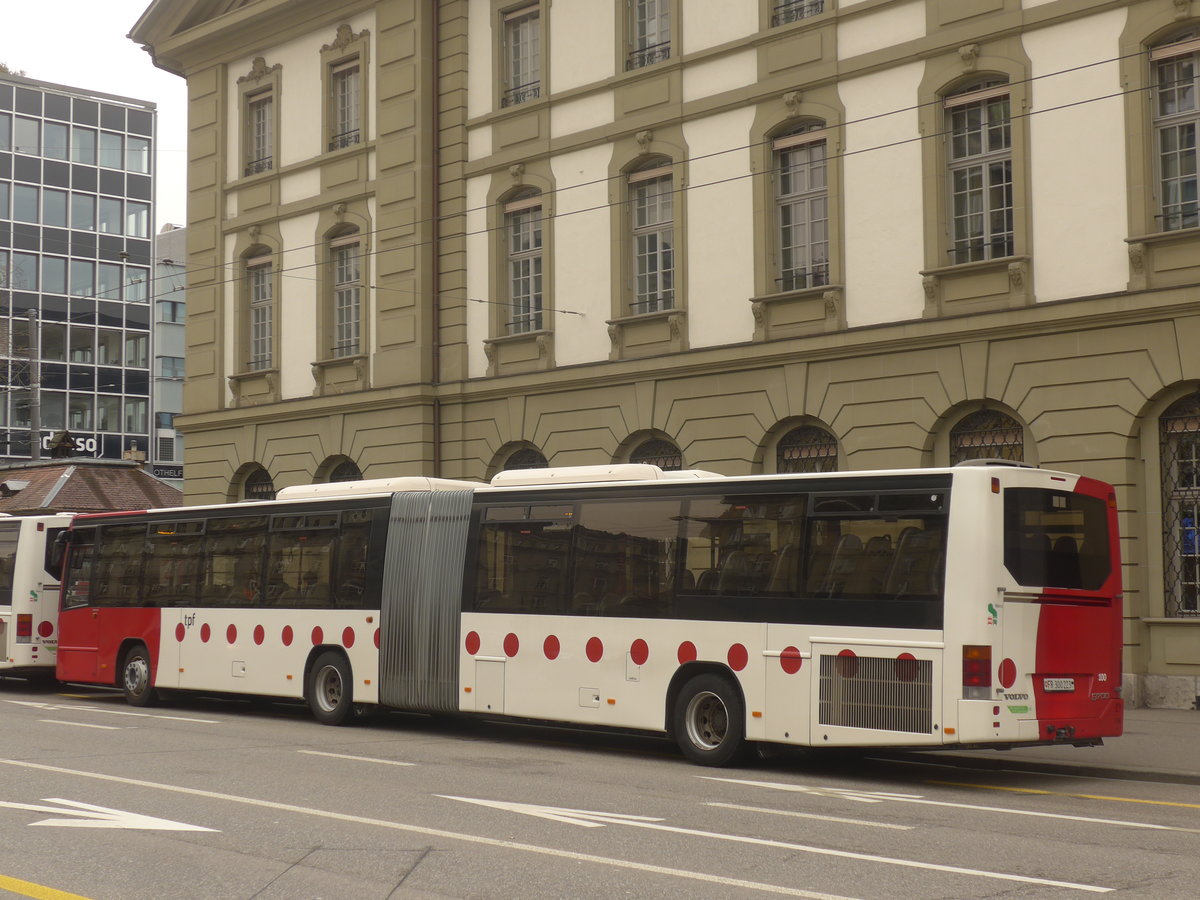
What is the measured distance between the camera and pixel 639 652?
50.1 ft

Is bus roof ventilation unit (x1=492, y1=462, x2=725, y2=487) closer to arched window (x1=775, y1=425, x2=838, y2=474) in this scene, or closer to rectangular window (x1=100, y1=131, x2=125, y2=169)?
arched window (x1=775, y1=425, x2=838, y2=474)

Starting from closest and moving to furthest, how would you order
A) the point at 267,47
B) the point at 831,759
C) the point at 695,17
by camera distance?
the point at 831,759 < the point at 695,17 < the point at 267,47

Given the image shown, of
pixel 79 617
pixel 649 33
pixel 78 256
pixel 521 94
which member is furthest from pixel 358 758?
pixel 78 256

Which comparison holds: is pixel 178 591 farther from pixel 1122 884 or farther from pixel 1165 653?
pixel 1122 884

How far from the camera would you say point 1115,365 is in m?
19.8

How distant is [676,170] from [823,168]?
8.98 ft

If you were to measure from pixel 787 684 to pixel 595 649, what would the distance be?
2.46 m

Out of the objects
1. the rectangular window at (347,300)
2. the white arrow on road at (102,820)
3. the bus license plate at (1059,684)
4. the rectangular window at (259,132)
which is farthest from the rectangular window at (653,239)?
the white arrow on road at (102,820)

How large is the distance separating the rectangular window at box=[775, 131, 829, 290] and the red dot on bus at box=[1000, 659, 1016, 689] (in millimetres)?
11149

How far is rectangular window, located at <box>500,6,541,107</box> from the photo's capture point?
27812 millimetres

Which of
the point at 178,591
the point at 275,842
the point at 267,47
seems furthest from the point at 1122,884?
the point at 267,47

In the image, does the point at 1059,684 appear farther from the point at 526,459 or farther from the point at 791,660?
the point at 526,459

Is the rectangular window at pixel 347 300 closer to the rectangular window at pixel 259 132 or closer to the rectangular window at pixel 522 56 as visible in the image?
the rectangular window at pixel 259 132

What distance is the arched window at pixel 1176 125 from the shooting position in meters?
19.4
